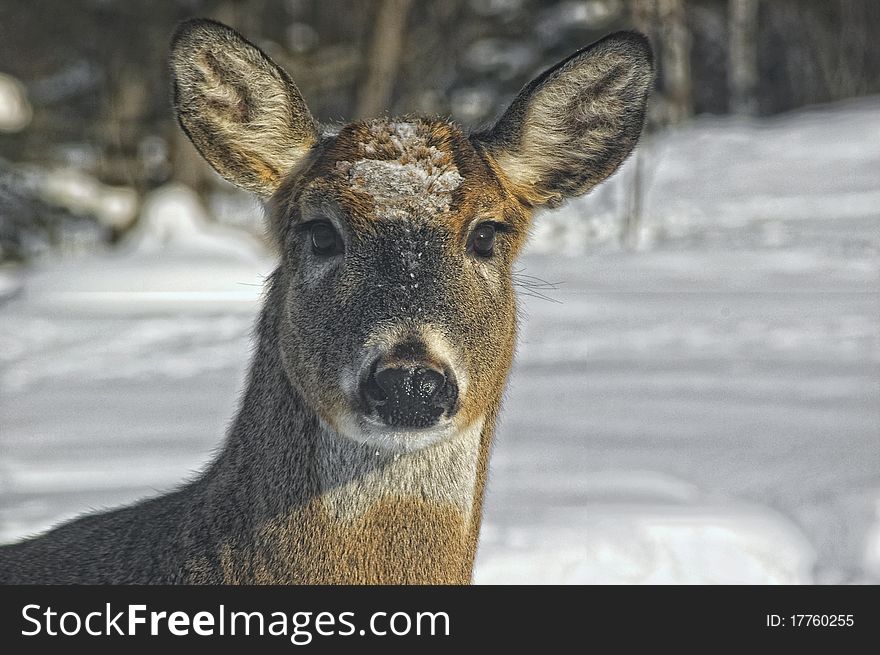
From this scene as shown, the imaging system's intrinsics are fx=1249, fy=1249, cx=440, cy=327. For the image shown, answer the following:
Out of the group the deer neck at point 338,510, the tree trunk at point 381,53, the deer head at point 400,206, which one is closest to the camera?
the deer head at point 400,206

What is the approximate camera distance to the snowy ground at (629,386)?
523 centimetres

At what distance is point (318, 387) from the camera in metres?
3.02

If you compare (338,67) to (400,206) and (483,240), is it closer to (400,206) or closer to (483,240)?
(483,240)

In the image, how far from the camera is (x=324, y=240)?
10.4 ft

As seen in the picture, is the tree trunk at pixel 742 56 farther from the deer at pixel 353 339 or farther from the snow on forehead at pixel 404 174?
the snow on forehead at pixel 404 174

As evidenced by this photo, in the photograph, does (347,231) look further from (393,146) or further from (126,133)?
(126,133)

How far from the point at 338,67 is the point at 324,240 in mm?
17107

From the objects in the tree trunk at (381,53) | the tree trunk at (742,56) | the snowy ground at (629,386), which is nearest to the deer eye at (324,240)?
the snowy ground at (629,386)

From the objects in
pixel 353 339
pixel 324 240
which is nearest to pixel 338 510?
pixel 353 339

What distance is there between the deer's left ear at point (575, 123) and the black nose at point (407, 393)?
3.02 ft

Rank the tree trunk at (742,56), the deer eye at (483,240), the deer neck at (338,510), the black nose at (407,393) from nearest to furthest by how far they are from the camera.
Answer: the black nose at (407,393) → the deer neck at (338,510) → the deer eye at (483,240) → the tree trunk at (742,56)

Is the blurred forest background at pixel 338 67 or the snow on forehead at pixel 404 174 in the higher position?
the blurred forest background at pixel 338 67

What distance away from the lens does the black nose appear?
2.74 metres

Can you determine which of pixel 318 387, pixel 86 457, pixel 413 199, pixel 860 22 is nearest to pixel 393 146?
pixel 413 199
